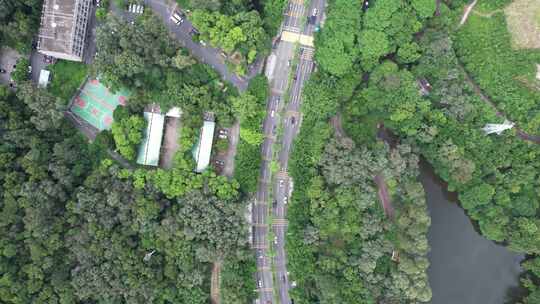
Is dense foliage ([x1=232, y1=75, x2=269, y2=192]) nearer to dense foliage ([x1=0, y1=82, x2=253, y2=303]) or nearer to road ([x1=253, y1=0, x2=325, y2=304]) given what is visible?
road ([x1=253, y1=0, x2=325, y2=304])

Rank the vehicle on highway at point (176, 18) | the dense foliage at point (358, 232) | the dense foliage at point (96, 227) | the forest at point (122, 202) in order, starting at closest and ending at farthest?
1. the dense foliage at point (96, 227)
2. the forest at point (122, 202)
3. the dense foliage at point (358, 232)
4. the vehicle on highway at point (176, 18)

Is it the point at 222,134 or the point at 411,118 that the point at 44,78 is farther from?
the point at 411,118

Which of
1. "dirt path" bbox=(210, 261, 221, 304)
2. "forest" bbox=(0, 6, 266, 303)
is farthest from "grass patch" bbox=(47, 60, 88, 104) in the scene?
"dirt path" bbox=(210, 261, 221, 304)

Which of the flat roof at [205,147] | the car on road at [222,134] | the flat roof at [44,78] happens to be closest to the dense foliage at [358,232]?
the car on road at [222,134]

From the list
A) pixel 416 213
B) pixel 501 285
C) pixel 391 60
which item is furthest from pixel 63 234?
pixel 501 285

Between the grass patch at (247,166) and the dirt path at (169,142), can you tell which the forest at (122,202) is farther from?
the dirt path at (169,142)

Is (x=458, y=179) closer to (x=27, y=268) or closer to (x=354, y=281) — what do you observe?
(x=354, y=281)

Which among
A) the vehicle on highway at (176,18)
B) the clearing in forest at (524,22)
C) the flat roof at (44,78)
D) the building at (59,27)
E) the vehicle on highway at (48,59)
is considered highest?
the clearing in forest at (524,22)
